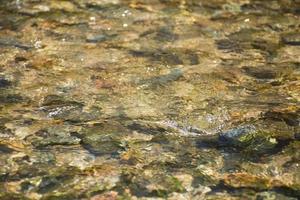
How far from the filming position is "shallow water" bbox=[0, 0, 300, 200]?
333cm

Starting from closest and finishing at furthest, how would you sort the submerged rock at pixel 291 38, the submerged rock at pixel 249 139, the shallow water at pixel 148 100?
the shallow water at pixel 148 100
the submerged rock at pixel 249 139
the submerged rock at pixel 291 38

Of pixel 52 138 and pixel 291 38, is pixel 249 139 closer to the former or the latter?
pixel 52 138

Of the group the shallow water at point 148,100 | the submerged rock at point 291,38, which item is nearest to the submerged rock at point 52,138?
the shallow water at point 148,100

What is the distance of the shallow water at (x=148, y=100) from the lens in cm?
333

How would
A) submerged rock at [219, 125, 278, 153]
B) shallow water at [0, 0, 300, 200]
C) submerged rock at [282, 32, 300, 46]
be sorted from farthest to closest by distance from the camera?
1. submerged rock at [282, 32, 300, 46]
2. submerged rock at [219, 125, 278, 153]
3. shallow water at [0, 0, 300, 200]

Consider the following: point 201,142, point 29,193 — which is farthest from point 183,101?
point 29,193

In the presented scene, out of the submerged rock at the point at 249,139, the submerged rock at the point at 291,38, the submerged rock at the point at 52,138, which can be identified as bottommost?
the submerged rock at the point at 249,139

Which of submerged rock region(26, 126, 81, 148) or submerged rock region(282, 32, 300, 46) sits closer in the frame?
submerged rock region(26, 126, 81, 148)

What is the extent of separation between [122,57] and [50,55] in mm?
789

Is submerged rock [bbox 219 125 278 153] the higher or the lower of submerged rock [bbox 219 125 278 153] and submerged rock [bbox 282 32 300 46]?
the lower

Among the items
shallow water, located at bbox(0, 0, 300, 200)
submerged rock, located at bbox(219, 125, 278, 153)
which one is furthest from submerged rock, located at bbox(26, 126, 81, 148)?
submerged rock, located at bbox(219, 125, 278, 153)

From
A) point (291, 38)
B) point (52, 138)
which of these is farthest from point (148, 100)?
point (291, 38)

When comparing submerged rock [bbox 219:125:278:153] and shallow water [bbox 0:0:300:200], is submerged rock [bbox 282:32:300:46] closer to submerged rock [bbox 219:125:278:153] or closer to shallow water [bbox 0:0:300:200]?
shallow water [bbox 0:0:300:200]

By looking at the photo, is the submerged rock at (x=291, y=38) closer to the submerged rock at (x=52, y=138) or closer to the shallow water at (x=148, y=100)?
the shallow water at (x=148, y=100)
